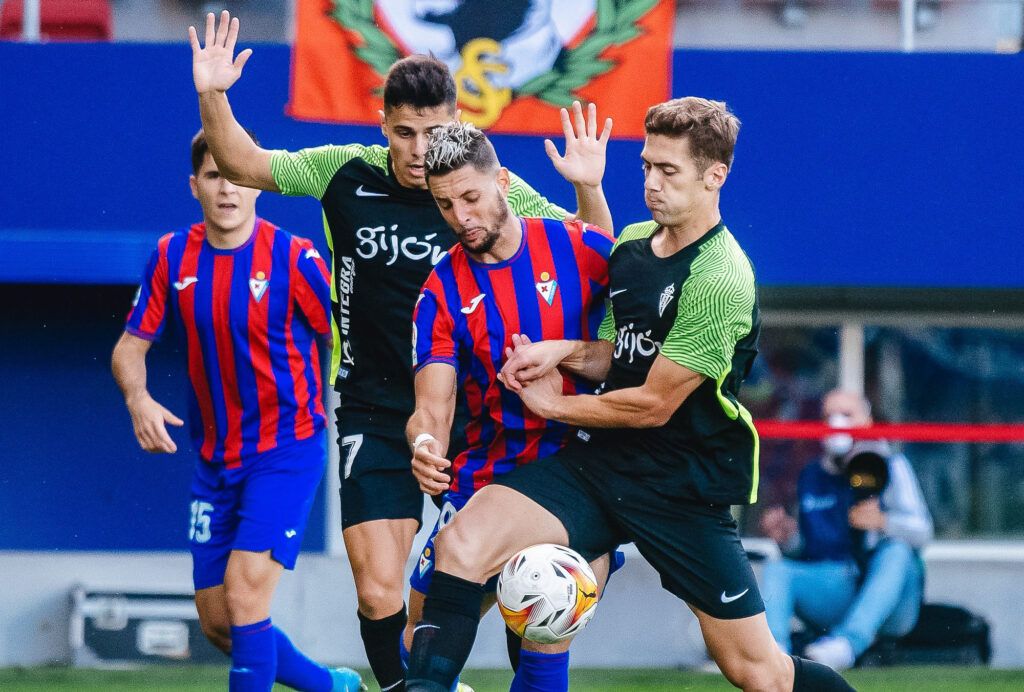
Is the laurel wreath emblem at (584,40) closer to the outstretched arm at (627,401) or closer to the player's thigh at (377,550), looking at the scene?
the player's thigh at (377,550)

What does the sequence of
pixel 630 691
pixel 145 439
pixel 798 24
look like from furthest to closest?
pixel 798 24
pixel 630 691
pixel 145 439

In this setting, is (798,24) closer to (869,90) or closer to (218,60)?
(869,90)

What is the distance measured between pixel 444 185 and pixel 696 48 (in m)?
4.11

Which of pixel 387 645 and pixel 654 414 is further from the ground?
pixel 654 414

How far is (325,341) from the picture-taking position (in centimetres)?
593

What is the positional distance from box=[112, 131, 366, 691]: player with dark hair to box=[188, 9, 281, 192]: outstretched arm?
0.58m

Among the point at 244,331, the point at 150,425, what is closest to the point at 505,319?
the point at 244,331

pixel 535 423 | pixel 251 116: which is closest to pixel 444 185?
pixel 535 423

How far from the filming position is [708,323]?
14.0ft

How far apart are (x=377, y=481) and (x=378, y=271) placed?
71 centimetres

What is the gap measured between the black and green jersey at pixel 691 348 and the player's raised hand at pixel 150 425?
1826 millimetres

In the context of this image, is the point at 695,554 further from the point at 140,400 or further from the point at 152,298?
the point at 152,298

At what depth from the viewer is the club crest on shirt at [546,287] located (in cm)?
457

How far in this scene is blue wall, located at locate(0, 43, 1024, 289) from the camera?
8008 mm
